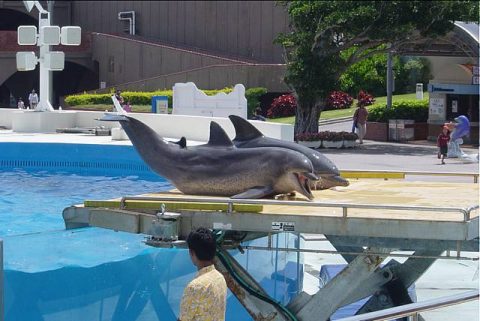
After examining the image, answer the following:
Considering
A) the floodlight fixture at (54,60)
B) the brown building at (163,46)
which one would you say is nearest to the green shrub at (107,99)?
the brown building at (163,46)

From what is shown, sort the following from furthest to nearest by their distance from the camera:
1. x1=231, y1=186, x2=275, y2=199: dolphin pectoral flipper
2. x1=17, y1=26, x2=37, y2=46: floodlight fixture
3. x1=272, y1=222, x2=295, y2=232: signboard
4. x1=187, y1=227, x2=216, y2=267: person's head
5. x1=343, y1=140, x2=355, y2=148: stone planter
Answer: x1=343, y1=140, x2=355, y2=148: stone planter → x1=17, y1=26, x2=37, y2=46: floodlight fixture → x1=231, y1=186, x2=275, y2=199: dolphin pectoral flipper → x1=272, y1=222, x2=295, y2=232: signboard → x1=187, y1=227, x2=216, y2=267: person's head

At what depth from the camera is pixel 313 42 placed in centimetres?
2958

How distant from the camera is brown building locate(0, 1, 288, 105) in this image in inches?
1785

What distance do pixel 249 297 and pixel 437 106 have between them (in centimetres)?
2382

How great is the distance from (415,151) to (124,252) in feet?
67.6

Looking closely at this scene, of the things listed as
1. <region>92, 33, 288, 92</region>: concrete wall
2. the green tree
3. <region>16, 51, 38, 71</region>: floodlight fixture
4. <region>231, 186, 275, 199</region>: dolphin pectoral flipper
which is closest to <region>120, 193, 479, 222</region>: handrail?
<region>231, 186, 275, 199</region>: dolphin pectoral flipper

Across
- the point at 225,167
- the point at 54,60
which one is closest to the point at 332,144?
the point at 54,60

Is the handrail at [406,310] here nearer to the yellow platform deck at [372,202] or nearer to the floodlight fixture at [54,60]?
the yellow platform deck at [372,202]

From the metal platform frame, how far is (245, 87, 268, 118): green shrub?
31811 mm

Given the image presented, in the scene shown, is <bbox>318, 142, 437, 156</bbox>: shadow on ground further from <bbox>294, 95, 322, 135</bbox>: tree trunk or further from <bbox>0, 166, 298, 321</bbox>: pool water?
<bbox>0, 166, 298, 321</bbox>: pool water

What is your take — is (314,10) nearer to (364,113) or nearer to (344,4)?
(344,4)

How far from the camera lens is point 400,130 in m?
32.6

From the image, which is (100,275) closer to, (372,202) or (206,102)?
(372,202)

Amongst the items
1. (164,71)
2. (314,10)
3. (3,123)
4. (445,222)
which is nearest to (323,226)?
(445,222)
